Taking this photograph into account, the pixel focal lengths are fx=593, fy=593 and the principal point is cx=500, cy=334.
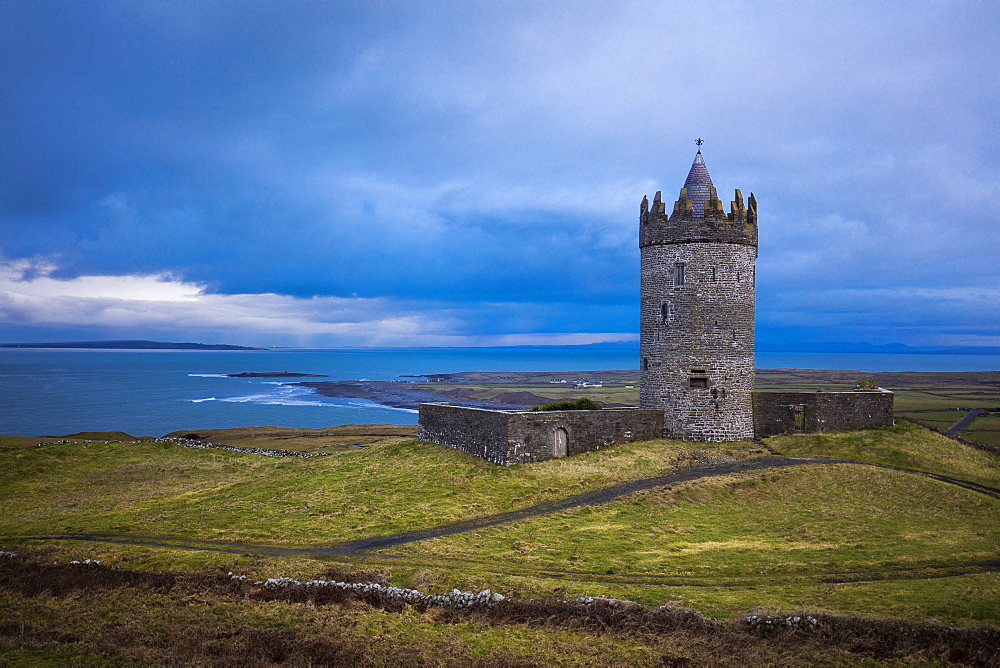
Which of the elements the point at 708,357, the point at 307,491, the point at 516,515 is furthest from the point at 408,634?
the point at 708,357

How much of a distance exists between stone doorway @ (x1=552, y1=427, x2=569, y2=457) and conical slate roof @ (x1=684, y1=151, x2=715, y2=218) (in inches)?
578

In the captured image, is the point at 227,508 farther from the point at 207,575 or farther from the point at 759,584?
the point at 759,584

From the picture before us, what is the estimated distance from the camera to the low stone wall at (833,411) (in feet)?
110

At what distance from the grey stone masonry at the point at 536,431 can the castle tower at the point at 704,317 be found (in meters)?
2.03

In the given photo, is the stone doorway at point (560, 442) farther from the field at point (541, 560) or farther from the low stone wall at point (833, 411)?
the low stone wall at point (833, 411)

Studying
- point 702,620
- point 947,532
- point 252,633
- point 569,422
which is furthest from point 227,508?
point 947,532

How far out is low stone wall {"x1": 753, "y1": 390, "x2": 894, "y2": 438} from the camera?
110ft

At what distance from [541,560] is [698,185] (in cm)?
2473

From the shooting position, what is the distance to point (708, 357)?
33.8 meters

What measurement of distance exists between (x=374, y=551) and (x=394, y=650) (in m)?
7.98

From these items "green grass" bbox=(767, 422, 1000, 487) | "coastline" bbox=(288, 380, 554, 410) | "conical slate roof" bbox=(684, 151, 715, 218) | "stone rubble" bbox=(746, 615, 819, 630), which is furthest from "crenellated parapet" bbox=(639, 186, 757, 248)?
"coastline" bbox=(288, 380, 554, 410)

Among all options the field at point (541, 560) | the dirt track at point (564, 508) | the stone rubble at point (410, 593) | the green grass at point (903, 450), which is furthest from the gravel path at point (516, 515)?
the stone rubble at point (410, 593)

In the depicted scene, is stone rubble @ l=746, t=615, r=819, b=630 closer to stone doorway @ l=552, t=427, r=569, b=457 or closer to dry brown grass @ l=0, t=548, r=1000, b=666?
dry brown grass @ l=0, t=548, r=1000, b=666

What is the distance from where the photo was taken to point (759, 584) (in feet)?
54.4
